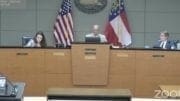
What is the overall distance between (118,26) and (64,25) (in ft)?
5.16

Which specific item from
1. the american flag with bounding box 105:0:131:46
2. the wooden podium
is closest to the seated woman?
the wooden podium

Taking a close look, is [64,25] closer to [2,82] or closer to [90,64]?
[90,64]

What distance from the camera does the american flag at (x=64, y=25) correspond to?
43.7ft

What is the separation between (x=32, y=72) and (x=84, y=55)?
1238mm

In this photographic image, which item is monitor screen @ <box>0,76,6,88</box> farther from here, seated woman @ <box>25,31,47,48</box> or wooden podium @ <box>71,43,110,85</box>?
seated woman @ <box>25,31,47,48</box>

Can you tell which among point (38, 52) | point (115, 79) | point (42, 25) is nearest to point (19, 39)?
point (42, 25)

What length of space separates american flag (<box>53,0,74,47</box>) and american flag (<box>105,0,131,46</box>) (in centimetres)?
Result: 108

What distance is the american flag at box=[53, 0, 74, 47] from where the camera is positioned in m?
13.3

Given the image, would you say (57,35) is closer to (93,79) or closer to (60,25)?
(60,25)

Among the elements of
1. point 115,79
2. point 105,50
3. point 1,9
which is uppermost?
point 1,9

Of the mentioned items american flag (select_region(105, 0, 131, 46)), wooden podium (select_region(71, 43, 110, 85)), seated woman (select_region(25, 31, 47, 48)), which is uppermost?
american flag (select_region(105, 0, 131, 46))

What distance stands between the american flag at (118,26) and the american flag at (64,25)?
1085mm

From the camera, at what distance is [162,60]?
10.3m

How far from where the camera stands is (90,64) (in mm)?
10250
